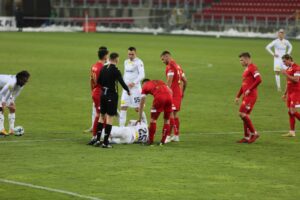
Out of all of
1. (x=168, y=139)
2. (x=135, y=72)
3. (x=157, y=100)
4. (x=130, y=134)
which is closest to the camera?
(x=157, y=100)

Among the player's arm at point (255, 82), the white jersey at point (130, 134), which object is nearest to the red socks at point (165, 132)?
the white jersey at point (130, 134)

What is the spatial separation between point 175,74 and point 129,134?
1882 millimetres

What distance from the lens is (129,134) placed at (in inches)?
757

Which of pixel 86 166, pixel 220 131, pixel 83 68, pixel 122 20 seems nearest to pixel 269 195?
pixel 86 166

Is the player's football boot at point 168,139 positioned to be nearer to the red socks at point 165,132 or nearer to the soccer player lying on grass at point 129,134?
the red socks at point 165,132

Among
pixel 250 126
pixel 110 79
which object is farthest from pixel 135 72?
pixel 250 126

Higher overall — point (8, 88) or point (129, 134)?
point (8, 88)

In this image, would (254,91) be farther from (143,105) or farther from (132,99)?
(132,99)

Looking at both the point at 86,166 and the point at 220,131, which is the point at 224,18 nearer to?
the point at 220,131

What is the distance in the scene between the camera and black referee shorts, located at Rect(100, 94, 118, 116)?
60.5 feet

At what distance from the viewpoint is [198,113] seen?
25719 millimetres

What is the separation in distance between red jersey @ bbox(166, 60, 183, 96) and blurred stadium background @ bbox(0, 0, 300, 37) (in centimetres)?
4947

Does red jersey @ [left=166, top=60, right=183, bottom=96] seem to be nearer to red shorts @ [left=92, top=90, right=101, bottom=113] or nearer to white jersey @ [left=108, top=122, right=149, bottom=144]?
white jersey @ [left=108, top=122, right=149, bottom=144]

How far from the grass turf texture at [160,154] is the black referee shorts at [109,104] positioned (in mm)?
829
